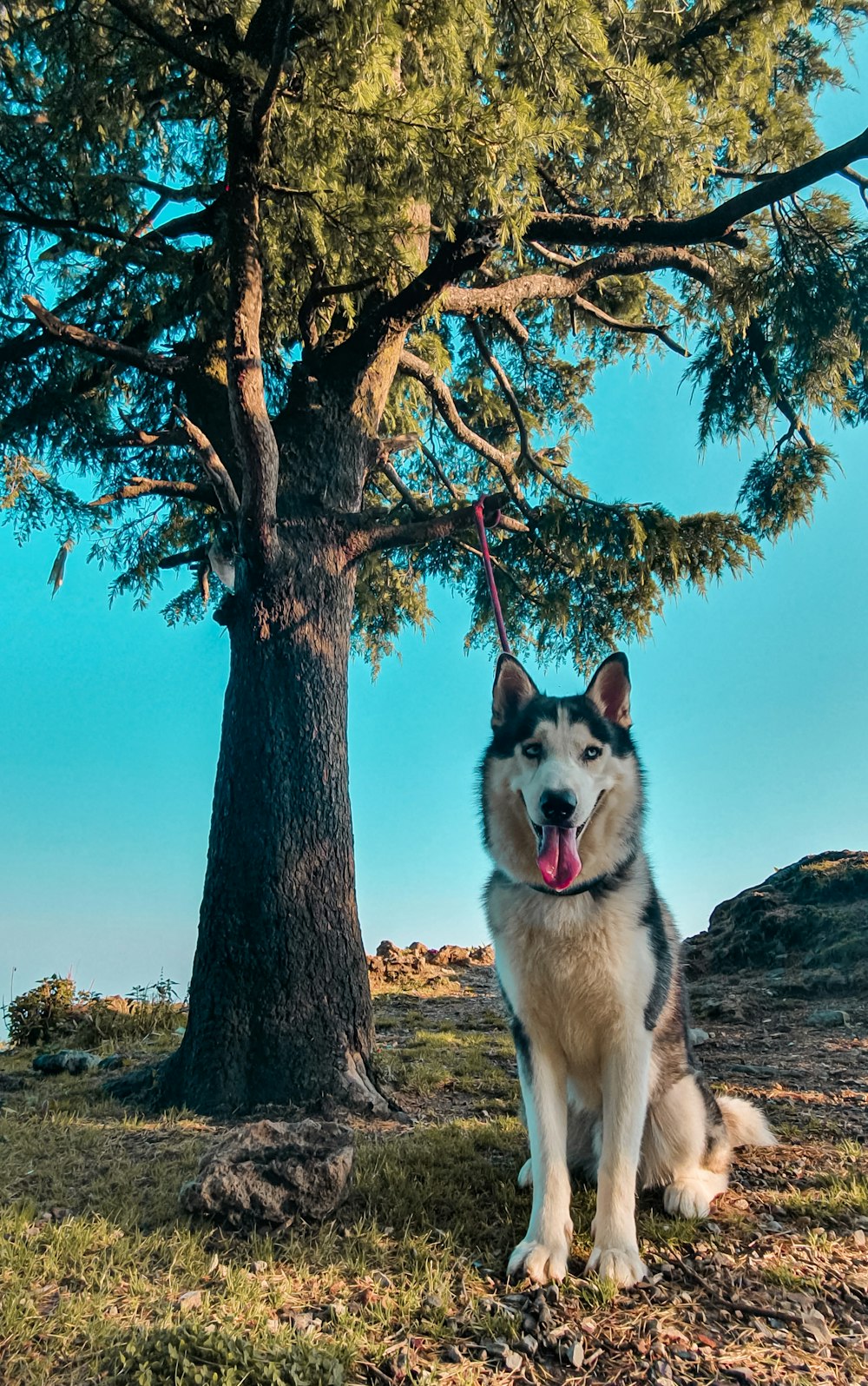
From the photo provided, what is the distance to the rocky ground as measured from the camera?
2.34m

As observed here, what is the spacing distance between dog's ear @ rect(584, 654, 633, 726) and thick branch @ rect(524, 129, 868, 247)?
5.01 m

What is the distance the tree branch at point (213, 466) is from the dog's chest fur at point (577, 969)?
11.9 ft

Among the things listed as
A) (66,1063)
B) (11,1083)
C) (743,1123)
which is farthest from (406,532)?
(11,1083)

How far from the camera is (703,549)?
807cm

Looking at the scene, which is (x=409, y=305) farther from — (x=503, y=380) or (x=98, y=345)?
(x=503, y=380)

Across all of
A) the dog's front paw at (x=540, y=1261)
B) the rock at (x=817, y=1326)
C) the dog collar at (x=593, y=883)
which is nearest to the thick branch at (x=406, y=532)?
the dog collar at (x=593, y=883)

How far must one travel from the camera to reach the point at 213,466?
5.47 m

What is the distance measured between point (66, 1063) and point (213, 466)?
4.13 m

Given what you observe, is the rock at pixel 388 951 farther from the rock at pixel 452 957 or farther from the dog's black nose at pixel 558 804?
the dog's black nose at pixel 558 804

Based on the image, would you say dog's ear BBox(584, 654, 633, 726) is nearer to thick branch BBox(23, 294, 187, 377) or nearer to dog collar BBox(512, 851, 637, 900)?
dog collar BBox(512, 851, 637, 900)

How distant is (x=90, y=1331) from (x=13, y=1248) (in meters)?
0.70

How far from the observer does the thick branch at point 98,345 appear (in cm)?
519

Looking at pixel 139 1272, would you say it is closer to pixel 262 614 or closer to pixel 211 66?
pixel 262 614

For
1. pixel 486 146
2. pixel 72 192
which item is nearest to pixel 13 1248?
pixel 486 146
